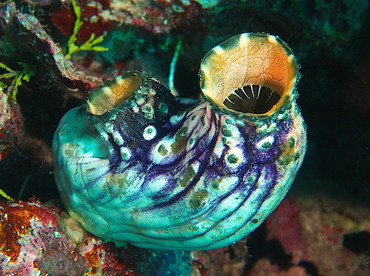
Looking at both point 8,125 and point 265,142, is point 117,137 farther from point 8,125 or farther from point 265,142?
point 8,125

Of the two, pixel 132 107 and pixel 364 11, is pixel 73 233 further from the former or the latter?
pixel 364 11

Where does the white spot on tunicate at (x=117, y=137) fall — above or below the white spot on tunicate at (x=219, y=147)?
below

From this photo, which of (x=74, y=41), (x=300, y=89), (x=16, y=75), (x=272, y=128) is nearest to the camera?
(x=272, y=128)

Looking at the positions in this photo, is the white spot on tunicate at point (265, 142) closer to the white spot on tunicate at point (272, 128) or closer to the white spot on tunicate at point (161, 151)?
the white spot on tunicate at point (272, 128)

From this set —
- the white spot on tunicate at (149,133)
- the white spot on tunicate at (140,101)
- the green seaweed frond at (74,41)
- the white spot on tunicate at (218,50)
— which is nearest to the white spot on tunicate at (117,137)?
the white spot on tunicate at (149,133)

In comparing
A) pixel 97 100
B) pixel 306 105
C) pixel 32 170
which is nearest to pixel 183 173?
pixel 97 100

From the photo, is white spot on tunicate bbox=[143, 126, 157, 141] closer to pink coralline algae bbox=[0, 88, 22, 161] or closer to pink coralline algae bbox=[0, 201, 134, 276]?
pink coralline algae bbox=[0, 201, 134, 276]

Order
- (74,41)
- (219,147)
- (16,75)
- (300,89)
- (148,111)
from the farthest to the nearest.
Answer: (300,89) < (74,41) < (16,75) < (148,111) < (219,147)

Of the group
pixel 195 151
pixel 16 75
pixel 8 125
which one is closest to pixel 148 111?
pixel 195 151
